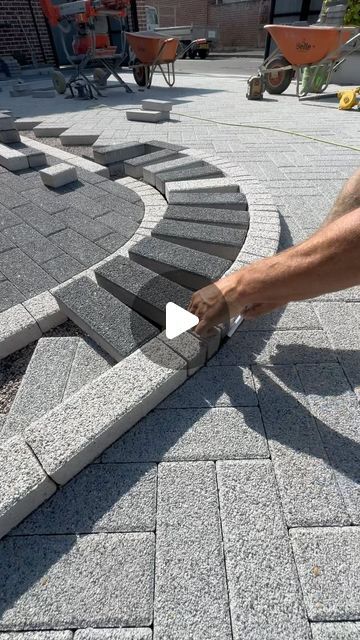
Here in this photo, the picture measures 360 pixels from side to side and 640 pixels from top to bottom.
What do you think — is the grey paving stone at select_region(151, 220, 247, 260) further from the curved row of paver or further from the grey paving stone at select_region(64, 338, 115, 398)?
the grey paving stone at select_region(64, 338, 115, 398)

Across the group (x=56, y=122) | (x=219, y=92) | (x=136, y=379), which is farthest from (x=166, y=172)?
(x=219, y=92)

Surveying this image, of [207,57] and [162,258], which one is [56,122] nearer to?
[162,258]

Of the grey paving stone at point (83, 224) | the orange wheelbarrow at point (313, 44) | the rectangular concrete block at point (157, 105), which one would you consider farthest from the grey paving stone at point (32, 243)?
the orange wheelbarrow at point (313, 44)

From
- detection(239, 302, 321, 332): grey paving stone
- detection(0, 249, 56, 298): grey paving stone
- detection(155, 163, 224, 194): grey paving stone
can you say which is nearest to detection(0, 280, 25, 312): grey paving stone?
detection(0, 249, 56, 298): grey paving stone

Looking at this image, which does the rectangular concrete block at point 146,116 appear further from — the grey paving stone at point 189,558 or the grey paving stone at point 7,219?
the grey paving stone at point 189,558

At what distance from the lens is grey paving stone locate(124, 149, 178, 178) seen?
438cm

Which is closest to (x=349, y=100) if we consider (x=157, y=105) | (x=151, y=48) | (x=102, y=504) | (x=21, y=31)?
(x=157, y=105)

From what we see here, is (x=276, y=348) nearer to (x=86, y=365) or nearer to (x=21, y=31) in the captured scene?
(x=86, y=365)

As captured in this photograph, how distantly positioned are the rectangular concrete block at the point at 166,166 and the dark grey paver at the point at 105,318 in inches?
88.4

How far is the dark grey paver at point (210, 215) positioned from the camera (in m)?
3.04

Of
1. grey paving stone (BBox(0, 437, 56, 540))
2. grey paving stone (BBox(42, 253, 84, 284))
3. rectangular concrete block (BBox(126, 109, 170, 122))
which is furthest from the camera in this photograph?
rectangular concrete block (BBox(126, 109, 170, 122))

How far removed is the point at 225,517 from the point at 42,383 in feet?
3.89

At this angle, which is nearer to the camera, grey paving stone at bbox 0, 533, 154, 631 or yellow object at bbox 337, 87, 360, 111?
grey paving stone at bbox 0, 533, 154, 631

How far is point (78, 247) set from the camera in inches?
125
